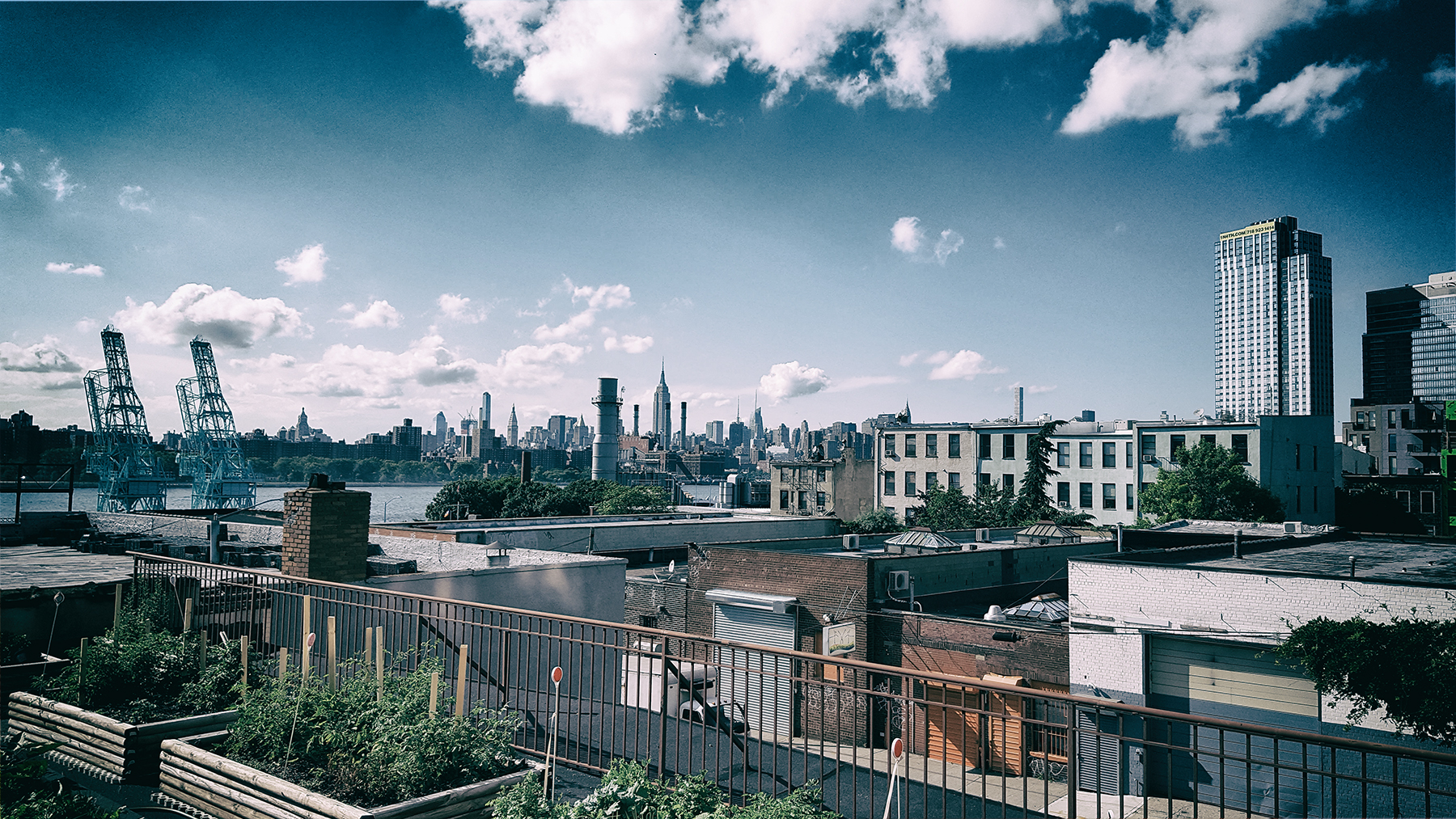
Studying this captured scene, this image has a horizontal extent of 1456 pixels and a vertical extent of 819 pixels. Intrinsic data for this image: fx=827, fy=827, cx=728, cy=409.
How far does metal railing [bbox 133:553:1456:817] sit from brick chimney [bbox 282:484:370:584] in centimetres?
39

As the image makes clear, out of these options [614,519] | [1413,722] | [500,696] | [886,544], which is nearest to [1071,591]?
[1413,722]

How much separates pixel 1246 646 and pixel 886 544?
1448 cm

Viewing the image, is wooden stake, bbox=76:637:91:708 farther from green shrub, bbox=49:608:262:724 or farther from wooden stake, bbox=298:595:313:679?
wooden stake, bbox=298:595:313:679

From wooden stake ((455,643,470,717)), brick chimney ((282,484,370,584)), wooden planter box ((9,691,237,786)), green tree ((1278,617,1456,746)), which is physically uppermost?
brick chimney ((282,484,370,584))

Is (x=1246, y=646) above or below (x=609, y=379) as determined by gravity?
below

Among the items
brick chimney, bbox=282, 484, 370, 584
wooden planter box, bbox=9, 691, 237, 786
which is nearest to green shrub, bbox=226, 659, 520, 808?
wooden planter box, bbox=9, 691, 237, 786

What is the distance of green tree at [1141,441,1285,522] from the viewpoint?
47.0 m

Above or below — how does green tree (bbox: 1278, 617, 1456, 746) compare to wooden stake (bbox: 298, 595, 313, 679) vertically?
below

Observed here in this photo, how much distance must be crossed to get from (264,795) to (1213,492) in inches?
2042

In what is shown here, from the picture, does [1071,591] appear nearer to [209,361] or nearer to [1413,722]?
[1413,722]

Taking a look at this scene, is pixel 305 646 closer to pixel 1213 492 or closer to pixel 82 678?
pixel 82 678

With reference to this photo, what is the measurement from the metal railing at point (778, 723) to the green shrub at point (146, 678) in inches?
38.1

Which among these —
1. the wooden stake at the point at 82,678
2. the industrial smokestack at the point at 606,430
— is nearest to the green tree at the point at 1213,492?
the wooden stake at the point at 82,678

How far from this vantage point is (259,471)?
17488 cm
